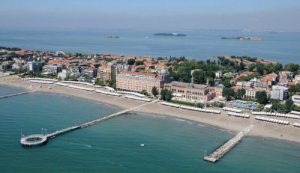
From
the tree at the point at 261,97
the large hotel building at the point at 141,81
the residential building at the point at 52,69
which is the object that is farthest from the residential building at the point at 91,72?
the tree at the point at 261,97

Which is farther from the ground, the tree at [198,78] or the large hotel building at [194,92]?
the tree at [198,78]

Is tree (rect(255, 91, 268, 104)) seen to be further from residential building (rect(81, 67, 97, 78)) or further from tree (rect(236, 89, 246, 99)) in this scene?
residential building (rect(81, 67, 97, 78))

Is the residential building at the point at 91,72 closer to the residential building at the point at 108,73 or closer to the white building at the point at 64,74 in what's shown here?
the white building at the point at 64,74

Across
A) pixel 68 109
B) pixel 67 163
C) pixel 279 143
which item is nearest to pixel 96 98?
pixel 68 109

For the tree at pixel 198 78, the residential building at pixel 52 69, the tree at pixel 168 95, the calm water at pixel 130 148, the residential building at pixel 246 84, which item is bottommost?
→ the calm water at pixel 130 148

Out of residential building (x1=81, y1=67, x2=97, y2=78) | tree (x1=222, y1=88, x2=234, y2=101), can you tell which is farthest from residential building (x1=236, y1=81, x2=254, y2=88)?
residential building (x1=81, y1=67, x2=97, y2=78)

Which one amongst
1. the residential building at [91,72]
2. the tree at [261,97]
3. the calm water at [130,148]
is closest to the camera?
the calm water at [130,148]

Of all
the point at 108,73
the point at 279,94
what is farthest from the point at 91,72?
the point at 279,94
